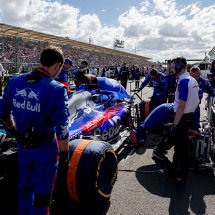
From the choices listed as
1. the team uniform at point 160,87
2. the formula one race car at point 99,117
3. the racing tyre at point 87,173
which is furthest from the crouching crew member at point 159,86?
the racing tyre at point 87,173

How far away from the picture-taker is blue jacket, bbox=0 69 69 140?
216 centimetres

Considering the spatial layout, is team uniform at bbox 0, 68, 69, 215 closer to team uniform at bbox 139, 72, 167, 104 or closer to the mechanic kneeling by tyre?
the mechanic kneeling by tyre

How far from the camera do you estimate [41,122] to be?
2229mm

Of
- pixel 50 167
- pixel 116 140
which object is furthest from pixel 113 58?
pixel 50 167

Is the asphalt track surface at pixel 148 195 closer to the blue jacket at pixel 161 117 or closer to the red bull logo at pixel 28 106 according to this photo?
the blue jacket at pixel 161 117

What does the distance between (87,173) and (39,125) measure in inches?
34.7

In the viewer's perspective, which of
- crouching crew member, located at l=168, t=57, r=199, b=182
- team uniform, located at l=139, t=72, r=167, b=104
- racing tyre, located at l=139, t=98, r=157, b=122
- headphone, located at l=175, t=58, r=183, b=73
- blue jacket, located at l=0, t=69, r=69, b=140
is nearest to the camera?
blue jacket, located at l=0, t=69, r=69, b=140

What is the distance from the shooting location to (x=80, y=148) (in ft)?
9.71

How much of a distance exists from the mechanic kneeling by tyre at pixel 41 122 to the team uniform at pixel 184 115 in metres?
1.91

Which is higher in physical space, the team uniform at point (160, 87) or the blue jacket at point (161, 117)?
the team uniform at point (160, 87)

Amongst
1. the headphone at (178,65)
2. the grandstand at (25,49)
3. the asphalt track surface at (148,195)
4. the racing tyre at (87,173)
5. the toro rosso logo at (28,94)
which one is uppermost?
the grandstand at (25,49)

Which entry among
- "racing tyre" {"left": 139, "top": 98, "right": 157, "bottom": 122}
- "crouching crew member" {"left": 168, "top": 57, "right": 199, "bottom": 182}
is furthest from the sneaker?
"racing tyre" {"left": 139, "top": 98, "right": 157, "bottom": 122}

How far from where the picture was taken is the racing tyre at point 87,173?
9.20ft

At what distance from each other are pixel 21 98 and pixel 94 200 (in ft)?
4.77
